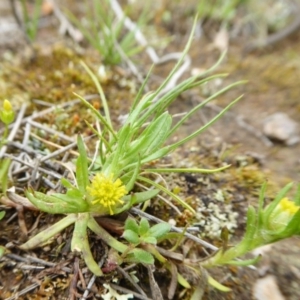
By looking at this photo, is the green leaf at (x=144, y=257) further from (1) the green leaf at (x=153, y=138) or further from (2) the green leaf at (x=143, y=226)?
(1) the green leaf at (x=153, y=138)

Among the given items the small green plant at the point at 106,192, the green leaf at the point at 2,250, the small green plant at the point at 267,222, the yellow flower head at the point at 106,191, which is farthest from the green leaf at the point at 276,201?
the green leaf at the point at 2,250

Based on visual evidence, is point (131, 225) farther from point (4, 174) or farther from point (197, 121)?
point (197, 121)

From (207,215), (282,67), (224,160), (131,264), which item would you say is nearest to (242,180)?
(224,160)

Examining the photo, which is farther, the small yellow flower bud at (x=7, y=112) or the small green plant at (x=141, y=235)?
the small yellow flower bud at (x=7, y=112)

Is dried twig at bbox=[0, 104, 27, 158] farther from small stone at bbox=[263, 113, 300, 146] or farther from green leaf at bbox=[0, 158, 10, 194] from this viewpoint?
small stone at bbox=[263, 113, 300, 146]

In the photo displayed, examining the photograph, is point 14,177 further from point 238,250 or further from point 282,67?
point 282,67

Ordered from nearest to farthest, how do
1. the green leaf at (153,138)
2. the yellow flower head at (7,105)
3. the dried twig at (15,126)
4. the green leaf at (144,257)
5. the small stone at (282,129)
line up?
the green leaf at (144,257) → the green leaf at (153,138) → the yellow flower head at (7,105) → the dried twig at (15,126) → the small stone at (282,129)

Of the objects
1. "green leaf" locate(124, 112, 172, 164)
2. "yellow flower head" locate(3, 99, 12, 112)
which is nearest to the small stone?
"green leaf" locate(124, 112, 172, 164)
